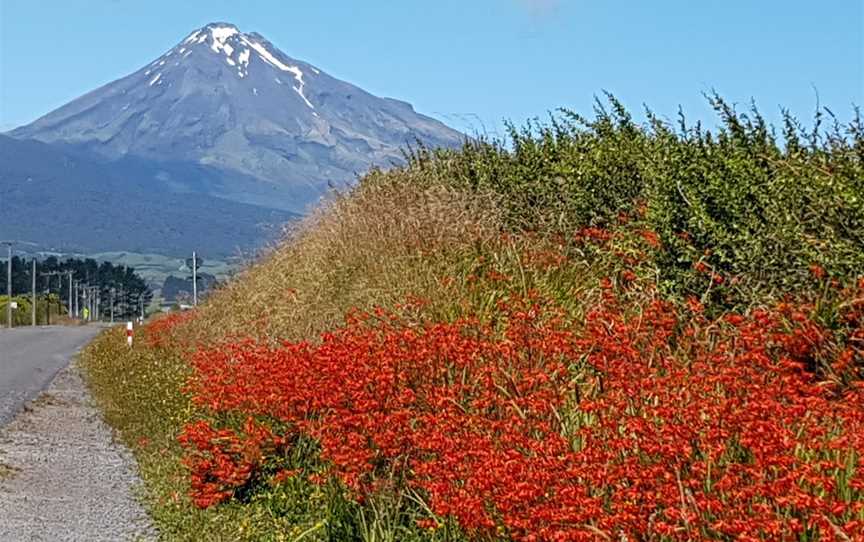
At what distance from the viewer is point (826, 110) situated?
10594mm

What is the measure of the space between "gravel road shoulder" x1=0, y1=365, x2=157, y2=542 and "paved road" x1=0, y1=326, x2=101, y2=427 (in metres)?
1.08

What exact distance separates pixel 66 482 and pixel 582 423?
6.23 m

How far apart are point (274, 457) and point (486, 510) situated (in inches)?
152

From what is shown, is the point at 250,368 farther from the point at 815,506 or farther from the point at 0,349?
the point at 0,349

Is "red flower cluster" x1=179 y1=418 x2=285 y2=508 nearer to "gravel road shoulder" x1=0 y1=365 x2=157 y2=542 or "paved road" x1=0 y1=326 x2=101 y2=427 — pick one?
"gravel road shoulder" x1=0 y1=365 x2=157 y2=542

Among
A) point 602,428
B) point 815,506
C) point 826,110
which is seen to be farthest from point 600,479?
point 826,110

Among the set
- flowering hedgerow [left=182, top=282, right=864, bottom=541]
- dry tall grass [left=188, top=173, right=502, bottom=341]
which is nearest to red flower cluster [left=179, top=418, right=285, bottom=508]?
flowering hedgerow [left=182, top=282, right=864, bottom=541]

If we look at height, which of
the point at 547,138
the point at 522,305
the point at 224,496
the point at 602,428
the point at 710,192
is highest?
the point at 547,138

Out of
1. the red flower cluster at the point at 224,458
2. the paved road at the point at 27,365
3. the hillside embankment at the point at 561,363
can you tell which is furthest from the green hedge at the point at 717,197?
the paved road at the point at 27,365

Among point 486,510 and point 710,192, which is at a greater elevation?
point 710,192

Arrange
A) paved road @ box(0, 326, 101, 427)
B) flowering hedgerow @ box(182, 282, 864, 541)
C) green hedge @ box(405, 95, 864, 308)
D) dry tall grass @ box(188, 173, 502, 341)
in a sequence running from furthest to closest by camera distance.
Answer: paved road @ box(0, 326, 101, 427) → dry tall grass @ box(188, 173, 502, 341) → green hedge @ box(405, 95, 864, 308) → flowering hedgerow @ box(182, 282, 864, 541)

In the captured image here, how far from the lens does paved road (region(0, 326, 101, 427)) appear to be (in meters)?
20.8

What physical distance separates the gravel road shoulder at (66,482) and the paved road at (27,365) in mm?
1080

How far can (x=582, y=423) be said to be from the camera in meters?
7.23
